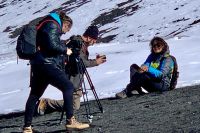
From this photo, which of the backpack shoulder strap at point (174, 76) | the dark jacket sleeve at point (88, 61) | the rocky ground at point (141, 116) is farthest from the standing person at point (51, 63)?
the backpack shoulder strap at point (174, 76)

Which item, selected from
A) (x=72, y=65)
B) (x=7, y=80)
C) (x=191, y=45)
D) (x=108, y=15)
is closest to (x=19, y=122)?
(x=72, y=65)

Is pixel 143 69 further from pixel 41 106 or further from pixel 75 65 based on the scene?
pixel 41 106

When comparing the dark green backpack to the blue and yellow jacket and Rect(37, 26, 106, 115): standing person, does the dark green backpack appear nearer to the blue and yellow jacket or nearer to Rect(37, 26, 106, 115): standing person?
Rect(37, 26, 106, 115): standing person

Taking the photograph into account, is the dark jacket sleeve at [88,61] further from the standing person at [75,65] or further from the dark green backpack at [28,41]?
the dark green backpack at [28,41]

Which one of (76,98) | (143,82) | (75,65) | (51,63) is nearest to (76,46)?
(51,63)

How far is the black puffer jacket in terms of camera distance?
23.6 ft

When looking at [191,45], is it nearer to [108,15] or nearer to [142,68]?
[142,68]

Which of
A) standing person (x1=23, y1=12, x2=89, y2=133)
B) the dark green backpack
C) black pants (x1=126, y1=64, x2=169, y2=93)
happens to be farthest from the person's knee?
the dark green backpack

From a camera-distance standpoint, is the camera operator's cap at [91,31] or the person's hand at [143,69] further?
the person's hand at [143,69]

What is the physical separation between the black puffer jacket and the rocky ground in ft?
4.24

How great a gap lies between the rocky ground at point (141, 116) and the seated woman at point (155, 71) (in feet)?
0.88

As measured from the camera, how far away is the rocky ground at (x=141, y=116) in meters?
7.34

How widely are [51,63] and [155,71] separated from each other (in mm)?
3733

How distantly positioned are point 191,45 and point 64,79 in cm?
1321
